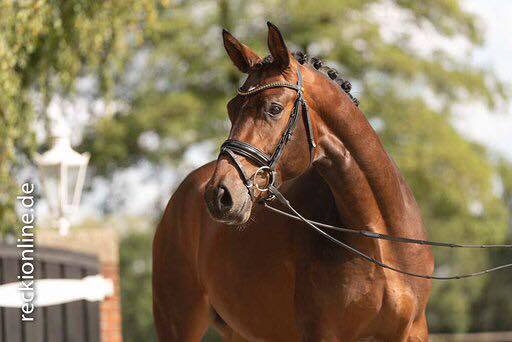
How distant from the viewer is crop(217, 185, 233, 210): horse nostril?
365 centimetres

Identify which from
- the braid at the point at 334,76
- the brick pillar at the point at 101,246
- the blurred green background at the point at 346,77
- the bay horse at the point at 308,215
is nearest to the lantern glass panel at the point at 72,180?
the brick pillar at the point at 101,246

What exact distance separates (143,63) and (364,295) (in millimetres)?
16928

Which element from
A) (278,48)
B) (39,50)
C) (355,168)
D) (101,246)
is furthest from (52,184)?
(278,48)

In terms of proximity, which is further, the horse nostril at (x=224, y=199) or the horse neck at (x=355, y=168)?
the horse neck at (x=355, y=168)

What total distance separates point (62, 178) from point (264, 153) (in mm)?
5591

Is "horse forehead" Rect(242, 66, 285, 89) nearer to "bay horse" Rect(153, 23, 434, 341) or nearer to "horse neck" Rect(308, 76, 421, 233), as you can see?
"bay horse" Rect(153, 23, 434, 341)

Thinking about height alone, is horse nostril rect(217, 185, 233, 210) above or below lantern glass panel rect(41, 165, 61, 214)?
below

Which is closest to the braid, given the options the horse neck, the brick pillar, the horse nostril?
the horse neck

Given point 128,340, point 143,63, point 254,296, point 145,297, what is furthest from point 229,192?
point 145,297

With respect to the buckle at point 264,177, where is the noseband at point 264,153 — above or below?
above

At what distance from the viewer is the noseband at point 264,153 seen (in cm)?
373

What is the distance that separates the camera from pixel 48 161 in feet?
29.7

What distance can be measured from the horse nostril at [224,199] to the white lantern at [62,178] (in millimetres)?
5591

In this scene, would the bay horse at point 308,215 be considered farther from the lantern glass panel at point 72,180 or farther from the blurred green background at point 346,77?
the blurred green background at point 346,77
